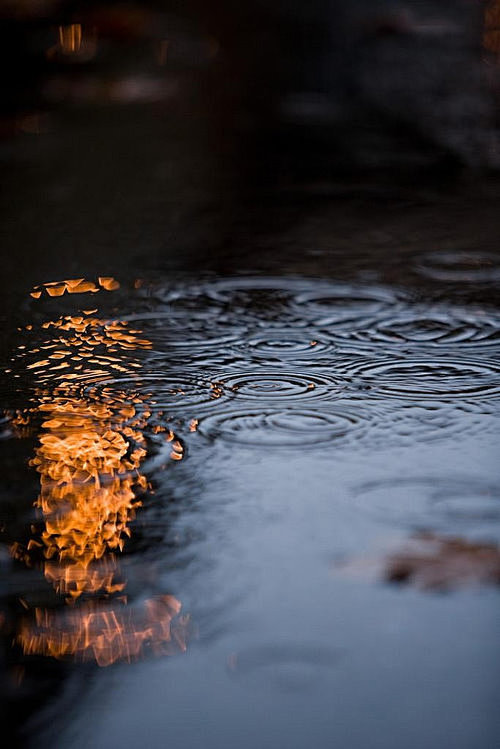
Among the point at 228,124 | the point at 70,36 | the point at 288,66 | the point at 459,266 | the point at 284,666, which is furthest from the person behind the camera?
the point at 288,66

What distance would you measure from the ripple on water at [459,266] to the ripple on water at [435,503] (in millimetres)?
955

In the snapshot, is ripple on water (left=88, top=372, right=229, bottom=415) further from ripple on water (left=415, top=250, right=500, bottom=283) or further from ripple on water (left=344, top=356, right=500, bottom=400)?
ripple on water (left=415, top=250, right=500, bottom=283)

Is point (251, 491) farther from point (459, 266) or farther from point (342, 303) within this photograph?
point (459, 266)

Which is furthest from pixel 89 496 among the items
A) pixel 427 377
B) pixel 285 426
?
pixel 427 377

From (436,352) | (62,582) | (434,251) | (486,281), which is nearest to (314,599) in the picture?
(62,582)

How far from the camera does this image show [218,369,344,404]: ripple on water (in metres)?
1.28

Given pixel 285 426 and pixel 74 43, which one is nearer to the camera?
pixel 285 426

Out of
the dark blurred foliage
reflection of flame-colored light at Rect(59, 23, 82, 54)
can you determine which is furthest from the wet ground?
reflection of flame-colored light at Rect(59, 23, 82, 54)

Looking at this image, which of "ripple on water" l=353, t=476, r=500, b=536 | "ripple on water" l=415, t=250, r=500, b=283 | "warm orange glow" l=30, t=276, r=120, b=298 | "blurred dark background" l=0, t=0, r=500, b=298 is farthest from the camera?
"blurred dark background" l=0, t=0, r=500, b=298

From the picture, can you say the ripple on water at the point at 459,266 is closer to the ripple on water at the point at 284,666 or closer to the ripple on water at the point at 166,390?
the ripple on water at the point at 166,390

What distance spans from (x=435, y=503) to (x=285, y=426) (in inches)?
10.4

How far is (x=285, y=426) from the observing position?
1170 mm

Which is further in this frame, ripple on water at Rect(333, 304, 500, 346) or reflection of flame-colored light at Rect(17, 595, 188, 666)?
ripple on water at Rect(333, 304, 500, 346)

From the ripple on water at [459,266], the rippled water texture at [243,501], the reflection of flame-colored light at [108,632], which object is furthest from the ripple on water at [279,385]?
the ripple on water at [459,266]
